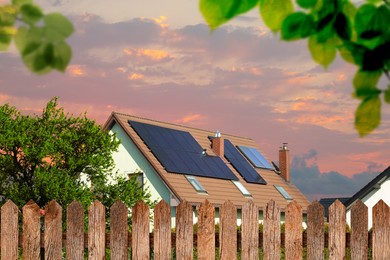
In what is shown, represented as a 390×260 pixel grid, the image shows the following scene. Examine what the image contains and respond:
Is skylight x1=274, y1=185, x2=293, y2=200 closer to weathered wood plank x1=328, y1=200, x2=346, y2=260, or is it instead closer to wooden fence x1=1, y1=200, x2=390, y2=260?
wooden fence x1=1, y1=200, x2=390, y2=260

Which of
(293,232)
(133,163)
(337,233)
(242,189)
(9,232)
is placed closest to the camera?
(337,233)

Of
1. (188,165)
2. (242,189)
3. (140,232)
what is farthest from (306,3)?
(242,189)

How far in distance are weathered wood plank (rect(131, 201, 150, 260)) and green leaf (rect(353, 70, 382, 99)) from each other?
5.87 meters

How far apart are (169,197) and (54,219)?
1687 centimetres

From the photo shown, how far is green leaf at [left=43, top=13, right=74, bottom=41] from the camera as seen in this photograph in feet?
3.75

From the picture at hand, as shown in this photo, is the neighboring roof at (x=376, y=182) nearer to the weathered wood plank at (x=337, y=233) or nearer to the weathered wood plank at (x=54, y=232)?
the weathered wood plank at (x=337, y=233)

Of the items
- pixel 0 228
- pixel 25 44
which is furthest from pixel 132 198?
pixel 25 44

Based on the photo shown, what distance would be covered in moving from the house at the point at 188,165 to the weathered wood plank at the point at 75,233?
1498 centimetres

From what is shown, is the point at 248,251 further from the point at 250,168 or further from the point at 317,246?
the point at 250,168

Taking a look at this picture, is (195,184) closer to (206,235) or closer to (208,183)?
(208,183)

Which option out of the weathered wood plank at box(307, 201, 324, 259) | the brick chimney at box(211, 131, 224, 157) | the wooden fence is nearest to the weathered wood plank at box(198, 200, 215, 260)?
the wooden fence

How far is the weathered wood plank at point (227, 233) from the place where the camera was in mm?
6809

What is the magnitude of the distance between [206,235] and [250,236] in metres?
0.43

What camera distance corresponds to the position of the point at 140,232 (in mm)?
7047
